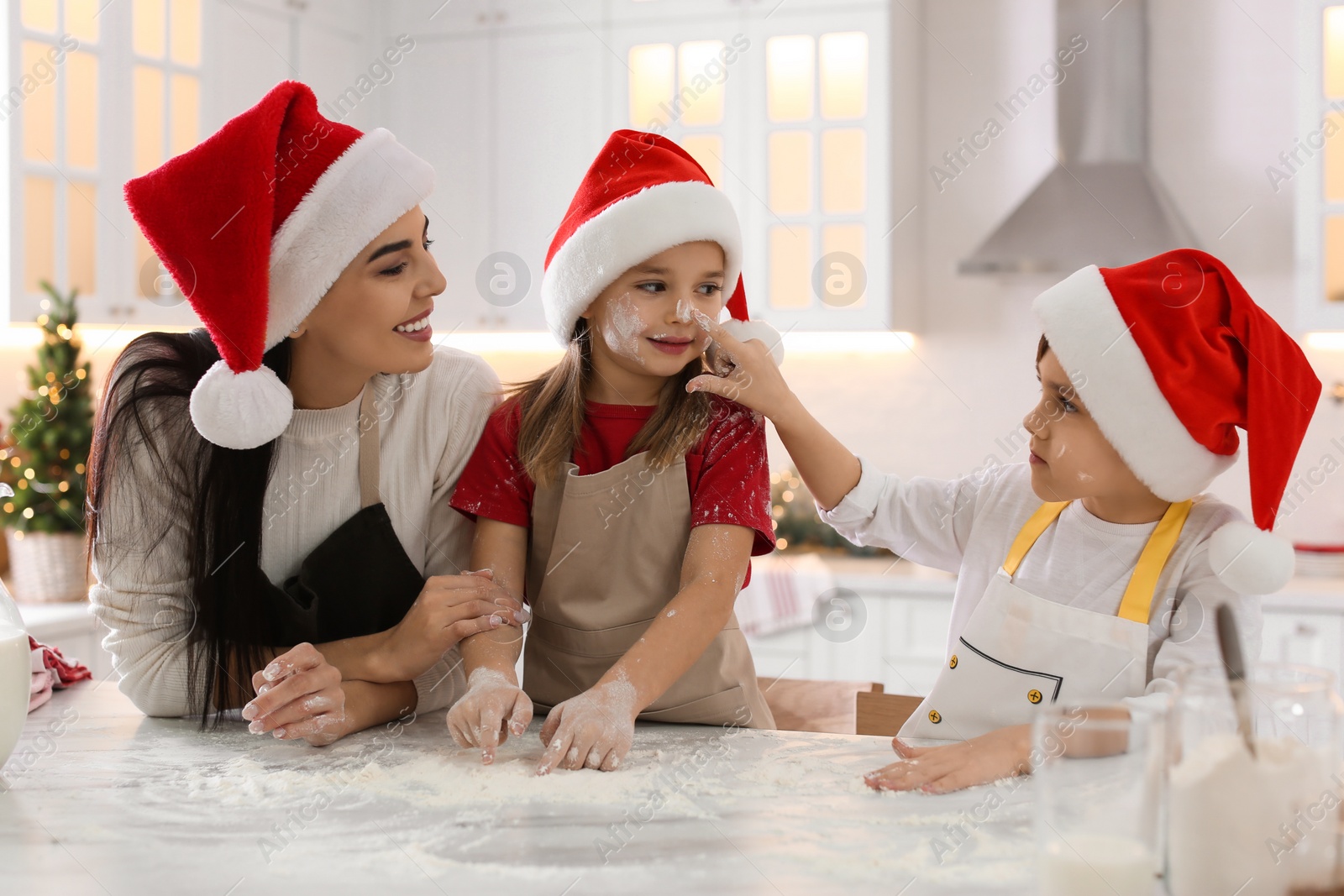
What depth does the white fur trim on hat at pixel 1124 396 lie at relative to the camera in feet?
3.68

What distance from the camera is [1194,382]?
1112 millimetres

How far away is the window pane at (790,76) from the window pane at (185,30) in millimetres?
1523

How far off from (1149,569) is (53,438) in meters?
2.52

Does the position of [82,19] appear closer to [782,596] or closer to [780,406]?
[782,596]

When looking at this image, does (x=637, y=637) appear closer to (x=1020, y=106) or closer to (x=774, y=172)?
(x=774, y=172)

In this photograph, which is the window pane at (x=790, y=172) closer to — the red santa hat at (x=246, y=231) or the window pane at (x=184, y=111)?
the window pane at (x=184, y=111)

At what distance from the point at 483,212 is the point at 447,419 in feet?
6.63

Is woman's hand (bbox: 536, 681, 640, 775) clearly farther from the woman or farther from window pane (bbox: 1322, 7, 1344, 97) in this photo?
window pane (bbox: 1322, 7, 1344, 97)

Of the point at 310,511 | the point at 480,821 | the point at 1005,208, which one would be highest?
the point at 1005,208

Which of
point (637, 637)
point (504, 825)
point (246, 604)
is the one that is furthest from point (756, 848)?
point (246, 604)

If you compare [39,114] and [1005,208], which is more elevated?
[39,114]

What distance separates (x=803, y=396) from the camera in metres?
3.31

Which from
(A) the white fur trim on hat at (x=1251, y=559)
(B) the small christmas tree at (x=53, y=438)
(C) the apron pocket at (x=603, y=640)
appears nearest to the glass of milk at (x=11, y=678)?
(C) the apron pocket at (x=603, y=640)

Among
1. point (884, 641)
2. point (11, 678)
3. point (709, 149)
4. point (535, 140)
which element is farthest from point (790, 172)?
point (11, 678)
